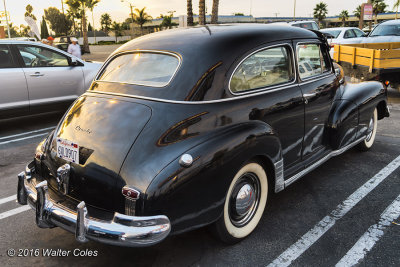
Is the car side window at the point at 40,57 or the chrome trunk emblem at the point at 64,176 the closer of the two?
the chrome trunk emblem at the point at 64,176

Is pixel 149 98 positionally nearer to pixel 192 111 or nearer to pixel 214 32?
pixel 192 111

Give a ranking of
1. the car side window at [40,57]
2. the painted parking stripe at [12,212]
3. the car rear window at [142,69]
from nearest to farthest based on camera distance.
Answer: the car rear window at [142,69], the painted parking stripe at [12,212], the car side window at [40,57]

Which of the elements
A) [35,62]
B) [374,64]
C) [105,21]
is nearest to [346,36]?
[374,64]

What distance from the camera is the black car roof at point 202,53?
2891mm

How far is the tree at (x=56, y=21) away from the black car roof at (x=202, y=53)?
270 ft

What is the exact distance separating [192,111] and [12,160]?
3744mm

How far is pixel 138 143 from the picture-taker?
2588 mm

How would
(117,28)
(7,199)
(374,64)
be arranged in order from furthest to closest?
(117,28) → (374,64) → (7,199)

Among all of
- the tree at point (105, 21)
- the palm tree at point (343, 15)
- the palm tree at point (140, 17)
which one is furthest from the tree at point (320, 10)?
the tree at point (105, 21)

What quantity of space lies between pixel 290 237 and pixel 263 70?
5.05 ft

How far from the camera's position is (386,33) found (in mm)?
13102

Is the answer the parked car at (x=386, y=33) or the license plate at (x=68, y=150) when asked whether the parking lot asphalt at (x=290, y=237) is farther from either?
the parked car at (x=386, y=33)

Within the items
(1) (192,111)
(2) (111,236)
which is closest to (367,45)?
(1) (192,111)

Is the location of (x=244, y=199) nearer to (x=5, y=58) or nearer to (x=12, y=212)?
(x=12, y=212)
